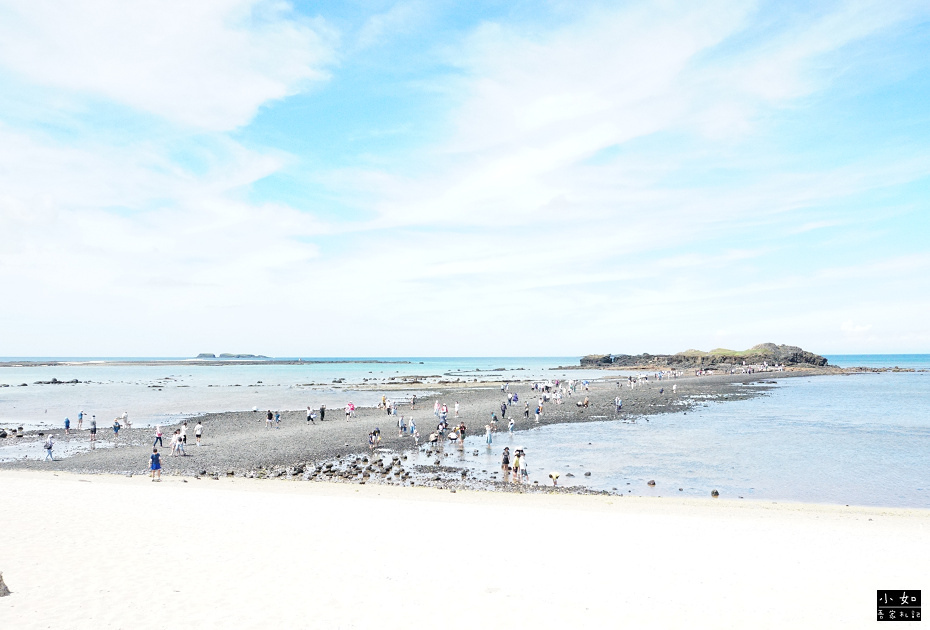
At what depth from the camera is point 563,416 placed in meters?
45.9

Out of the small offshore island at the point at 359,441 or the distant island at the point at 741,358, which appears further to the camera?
the distant island at the point at 741,358

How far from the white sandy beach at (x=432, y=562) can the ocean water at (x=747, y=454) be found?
4.04 m

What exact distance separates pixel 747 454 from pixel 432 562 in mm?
24661

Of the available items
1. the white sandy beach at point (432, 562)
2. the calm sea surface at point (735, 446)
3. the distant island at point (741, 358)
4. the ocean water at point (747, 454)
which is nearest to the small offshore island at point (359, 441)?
the calm sea surface at point (735, 446)

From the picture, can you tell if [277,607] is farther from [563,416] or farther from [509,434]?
[563,416]

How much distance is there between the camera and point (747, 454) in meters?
30.0

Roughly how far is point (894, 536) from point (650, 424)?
1078 inches

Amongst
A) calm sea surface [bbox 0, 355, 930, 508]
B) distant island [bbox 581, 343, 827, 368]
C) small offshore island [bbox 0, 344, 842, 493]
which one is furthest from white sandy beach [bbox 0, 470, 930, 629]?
distant island [bbox 581, 343, 827, 368]

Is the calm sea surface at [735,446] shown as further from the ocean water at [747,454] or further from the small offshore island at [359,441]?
the small offshore island at [359,441]

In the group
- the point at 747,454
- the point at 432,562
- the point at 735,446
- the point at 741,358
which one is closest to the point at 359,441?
the point at 432,562

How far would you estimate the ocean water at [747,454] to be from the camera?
22609 mm

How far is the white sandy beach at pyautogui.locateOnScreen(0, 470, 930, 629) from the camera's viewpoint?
29.5ft

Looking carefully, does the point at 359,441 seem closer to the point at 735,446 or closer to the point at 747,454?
the point at 747,454

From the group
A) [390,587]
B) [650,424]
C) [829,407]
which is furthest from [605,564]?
[829,407]
